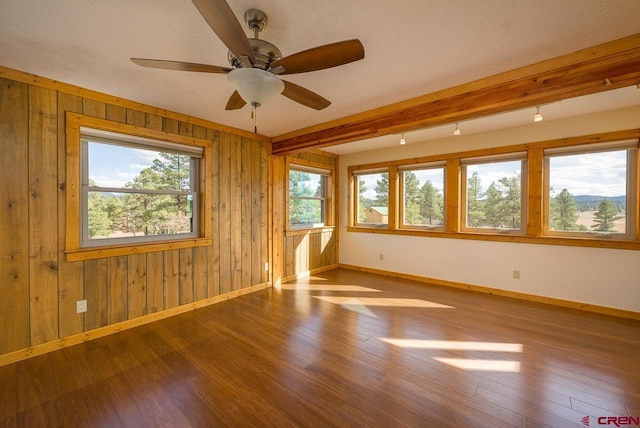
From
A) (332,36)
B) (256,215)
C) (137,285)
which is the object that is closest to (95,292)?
(137,285)

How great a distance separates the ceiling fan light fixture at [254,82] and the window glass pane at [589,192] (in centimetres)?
385

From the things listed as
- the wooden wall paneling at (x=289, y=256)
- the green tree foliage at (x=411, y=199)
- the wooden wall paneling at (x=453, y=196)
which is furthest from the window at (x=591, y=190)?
the wooden wall paneling at (x=289, y=256)

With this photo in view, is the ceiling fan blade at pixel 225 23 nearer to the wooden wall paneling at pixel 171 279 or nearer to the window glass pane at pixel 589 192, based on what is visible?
the wooden wall paneling at pixel 171 279

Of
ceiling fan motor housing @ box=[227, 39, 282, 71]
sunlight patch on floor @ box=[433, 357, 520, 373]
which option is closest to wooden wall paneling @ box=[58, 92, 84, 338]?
ceiling fan motor housing @ box=[227, 39, 282, 71]

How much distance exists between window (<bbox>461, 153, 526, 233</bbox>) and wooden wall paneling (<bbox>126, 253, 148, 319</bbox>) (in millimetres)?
4415

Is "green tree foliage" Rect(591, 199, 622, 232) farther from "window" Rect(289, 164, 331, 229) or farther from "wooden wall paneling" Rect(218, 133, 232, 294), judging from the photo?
"wooden wall paneling" Rect(218, 133, 232, 294)

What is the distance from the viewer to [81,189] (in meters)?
2.50

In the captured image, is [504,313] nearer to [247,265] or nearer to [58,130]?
[247,265]

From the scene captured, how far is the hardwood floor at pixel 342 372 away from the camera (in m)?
1.58

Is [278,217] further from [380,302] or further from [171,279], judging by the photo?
[380,302]

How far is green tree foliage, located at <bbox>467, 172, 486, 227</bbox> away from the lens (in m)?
4.00

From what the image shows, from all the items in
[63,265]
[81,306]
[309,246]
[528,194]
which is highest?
[528,194]

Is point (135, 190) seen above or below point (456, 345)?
above

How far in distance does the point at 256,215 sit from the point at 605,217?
4521mm
